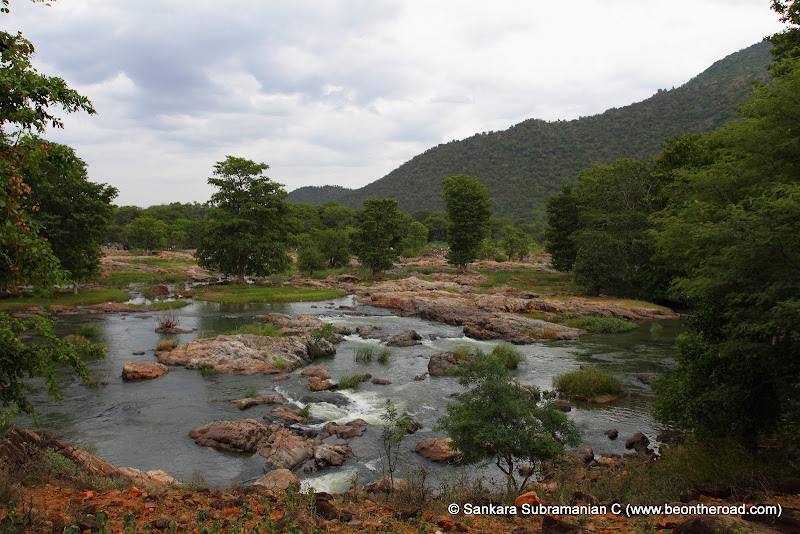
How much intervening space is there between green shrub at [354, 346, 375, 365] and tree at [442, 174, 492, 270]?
47.4 m

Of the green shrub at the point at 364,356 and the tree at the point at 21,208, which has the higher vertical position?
the tree at the point at 21,208

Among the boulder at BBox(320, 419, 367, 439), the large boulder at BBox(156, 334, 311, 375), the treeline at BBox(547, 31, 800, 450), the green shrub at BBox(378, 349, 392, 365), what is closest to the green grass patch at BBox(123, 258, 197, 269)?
the large boulder at BBox(156, 334, 311, 375)

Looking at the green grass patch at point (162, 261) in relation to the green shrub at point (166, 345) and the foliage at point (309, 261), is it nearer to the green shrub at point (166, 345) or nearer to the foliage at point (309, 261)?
the foliage at point (309, 261)

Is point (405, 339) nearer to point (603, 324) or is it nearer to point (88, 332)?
point (603, 324)

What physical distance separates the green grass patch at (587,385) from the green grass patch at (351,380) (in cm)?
839

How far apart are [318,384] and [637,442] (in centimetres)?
1180

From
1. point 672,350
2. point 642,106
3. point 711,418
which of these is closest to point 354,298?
point 672,350

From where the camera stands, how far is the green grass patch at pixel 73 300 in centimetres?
Answer: 3547

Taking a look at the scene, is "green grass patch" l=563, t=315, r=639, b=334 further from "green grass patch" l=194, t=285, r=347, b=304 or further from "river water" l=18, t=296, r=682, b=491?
"green grass patch" l=194, t=285, r=347, b=304

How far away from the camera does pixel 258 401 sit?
18016 mm

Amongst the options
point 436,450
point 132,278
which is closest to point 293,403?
point 436,450

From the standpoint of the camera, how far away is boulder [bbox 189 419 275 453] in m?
13.9

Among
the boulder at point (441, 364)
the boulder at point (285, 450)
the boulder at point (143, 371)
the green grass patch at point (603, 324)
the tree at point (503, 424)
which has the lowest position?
the green grass patch at point (603, 324)

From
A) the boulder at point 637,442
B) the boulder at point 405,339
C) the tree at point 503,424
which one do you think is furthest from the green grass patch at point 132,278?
the boulder at point 637,442
